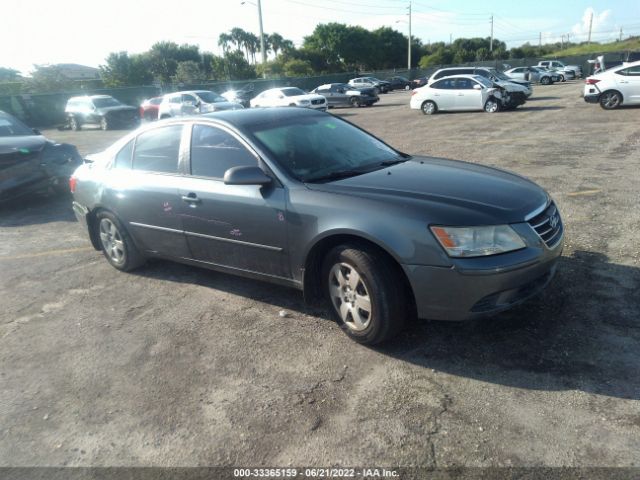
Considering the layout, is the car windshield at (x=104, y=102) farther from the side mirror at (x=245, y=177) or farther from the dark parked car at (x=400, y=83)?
Answer: the dark parked car at (x=400, y=83)

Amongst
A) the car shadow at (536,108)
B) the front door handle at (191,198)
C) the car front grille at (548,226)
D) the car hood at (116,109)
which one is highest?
the car hood at (116,109)

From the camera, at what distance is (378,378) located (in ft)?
9.96

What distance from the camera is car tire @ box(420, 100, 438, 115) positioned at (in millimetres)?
19250

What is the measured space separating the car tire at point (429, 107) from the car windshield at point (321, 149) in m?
15.8

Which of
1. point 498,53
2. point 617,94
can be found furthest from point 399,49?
point 617,94

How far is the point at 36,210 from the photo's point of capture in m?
8.25

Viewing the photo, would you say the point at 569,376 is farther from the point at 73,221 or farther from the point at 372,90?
the point at 372,90

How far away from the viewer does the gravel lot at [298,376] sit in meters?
2.50

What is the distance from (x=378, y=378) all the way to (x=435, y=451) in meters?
0.69

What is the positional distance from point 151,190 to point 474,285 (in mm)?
2997

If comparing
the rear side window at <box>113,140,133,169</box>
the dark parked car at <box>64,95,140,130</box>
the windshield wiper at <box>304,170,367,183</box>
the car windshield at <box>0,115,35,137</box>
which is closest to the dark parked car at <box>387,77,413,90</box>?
the dark parked car at <box>64,95,140,130</box>

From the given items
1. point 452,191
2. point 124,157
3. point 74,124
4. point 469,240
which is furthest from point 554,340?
point 74,124

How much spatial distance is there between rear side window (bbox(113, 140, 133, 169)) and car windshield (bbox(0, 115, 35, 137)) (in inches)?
201

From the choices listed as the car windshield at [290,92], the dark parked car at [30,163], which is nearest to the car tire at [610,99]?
the car windshield at [290,92]
